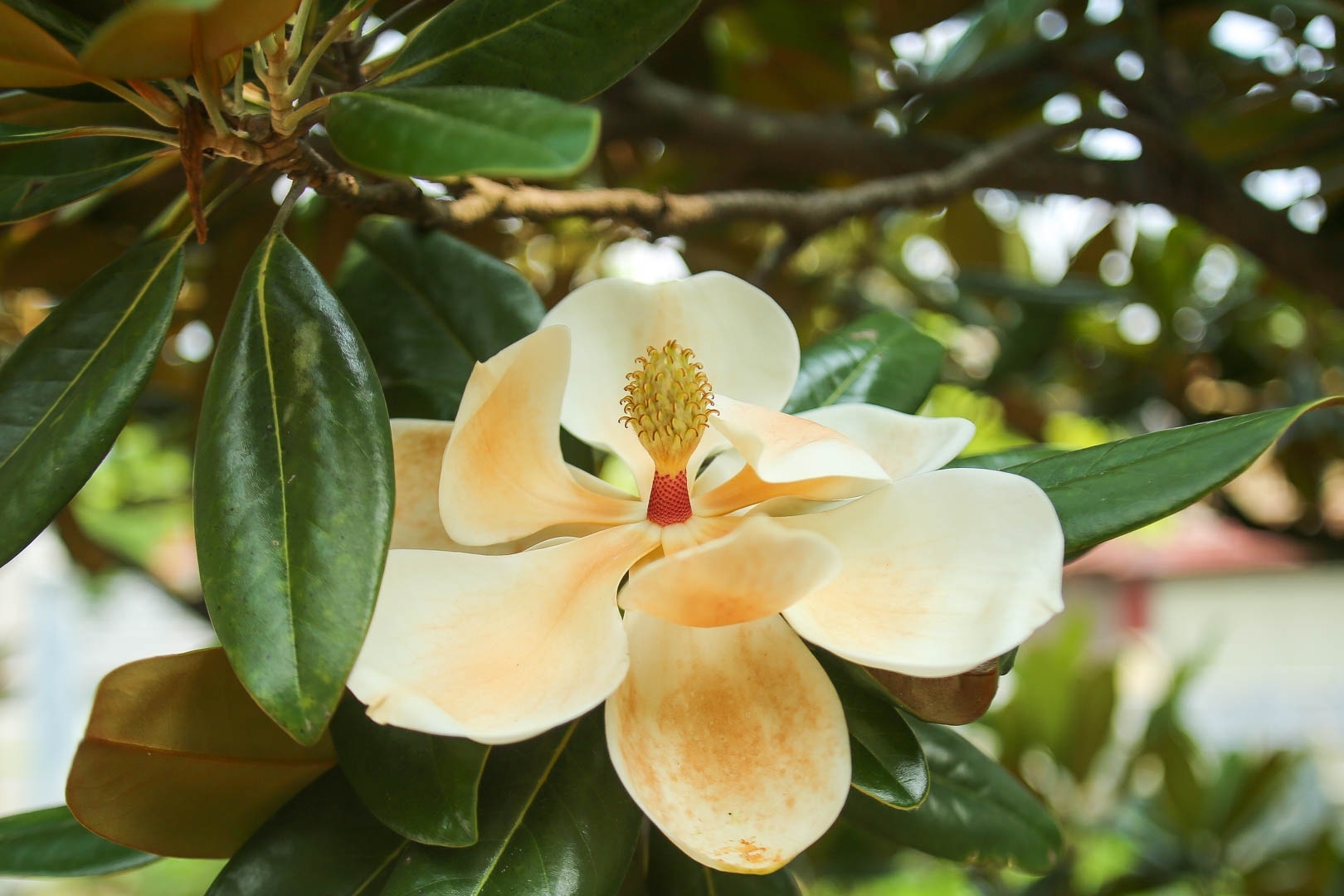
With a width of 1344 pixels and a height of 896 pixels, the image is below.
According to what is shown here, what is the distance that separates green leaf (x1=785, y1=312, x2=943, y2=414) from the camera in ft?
2.00

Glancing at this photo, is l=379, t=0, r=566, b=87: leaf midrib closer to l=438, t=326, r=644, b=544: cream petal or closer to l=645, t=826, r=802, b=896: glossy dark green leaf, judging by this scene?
l=438, t=326, r=644, b=544: cream petal

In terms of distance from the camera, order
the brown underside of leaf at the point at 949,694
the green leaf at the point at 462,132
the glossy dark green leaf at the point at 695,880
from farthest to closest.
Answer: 1. the glossy dark green leaf at the point at 695,880
2. the brown underside of leaf at the point at 949,694
3. the green leaf at the point at 462,132

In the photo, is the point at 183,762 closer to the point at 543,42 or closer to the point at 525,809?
the point at 525,809

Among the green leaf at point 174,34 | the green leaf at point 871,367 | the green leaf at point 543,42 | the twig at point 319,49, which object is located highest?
the green leaf at point 174,34

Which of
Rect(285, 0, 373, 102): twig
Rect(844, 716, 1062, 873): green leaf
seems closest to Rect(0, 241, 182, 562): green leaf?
Rect(285, 0, 373, 102): twig

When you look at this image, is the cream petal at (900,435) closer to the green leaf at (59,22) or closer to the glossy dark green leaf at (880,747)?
the glossy dark green leaf at (880,747)

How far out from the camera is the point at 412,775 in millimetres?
414

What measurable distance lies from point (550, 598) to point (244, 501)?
0.13 metres

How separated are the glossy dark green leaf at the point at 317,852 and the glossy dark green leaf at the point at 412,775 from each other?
6 centimetres

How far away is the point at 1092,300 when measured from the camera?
4.68 feet

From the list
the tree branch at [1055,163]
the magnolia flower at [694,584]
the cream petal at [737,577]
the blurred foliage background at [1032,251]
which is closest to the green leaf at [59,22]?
the blurred foliage background at [1032,251]

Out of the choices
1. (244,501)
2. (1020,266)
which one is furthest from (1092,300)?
(244,501)

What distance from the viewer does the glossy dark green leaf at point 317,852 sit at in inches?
17.7

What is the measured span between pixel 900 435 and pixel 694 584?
170mm
